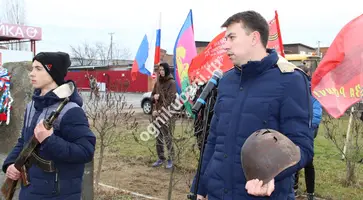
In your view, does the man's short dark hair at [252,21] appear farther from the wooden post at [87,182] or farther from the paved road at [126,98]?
the paved road at [126,98]

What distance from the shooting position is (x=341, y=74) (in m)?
4.71

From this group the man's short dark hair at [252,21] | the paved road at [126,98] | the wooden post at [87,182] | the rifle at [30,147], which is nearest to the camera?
the man's short dark hair at [252,21]

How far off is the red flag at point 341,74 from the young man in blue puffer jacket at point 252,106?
9.36ft

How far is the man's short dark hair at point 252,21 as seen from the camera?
6.57 feet

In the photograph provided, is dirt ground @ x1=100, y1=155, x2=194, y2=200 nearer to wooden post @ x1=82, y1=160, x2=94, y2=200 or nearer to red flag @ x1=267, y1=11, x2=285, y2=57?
wooden post @ x1=82, y1=160, x2=94, y2=200

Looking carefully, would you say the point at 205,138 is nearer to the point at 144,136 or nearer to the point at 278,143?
the point at 278,143

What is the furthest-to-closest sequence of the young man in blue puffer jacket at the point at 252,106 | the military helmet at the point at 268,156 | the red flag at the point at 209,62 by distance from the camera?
1. the red flag at the point at 209,62
2. the young man in blue puffer jacket at the point at 252,106
3. the military helmet at the point at 268,156

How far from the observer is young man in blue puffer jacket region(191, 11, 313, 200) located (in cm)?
189

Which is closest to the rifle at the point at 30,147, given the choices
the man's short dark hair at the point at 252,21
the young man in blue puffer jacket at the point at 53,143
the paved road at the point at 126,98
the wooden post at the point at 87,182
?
the young man in blue puffer jacket at the point at 53,143

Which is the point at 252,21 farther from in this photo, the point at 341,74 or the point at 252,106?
the point at 341,74

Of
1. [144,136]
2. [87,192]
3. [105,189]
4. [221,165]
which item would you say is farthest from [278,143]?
[144,136]

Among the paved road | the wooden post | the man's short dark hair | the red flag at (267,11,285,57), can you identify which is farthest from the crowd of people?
the red flag at (267,11,285,57)

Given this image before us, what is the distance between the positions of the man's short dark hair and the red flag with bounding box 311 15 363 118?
284cm

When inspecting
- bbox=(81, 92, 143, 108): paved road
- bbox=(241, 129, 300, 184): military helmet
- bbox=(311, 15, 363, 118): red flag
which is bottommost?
bbox=(81, 92, 143, 108): paved road
